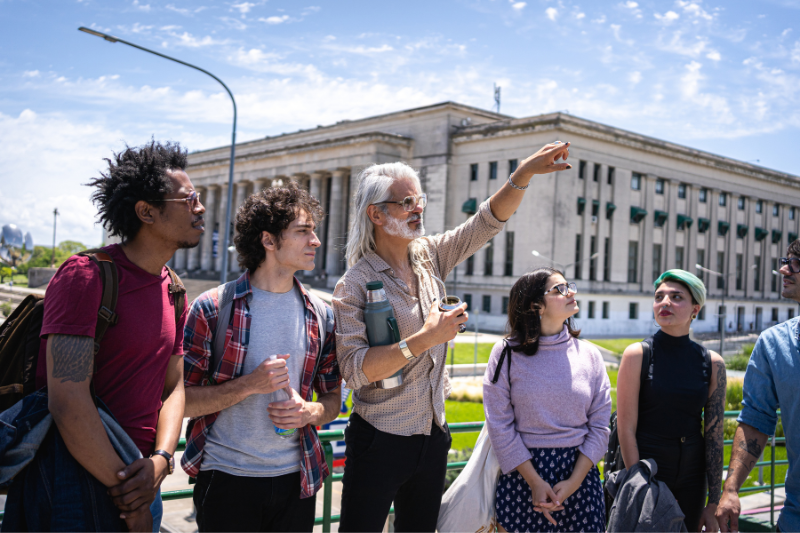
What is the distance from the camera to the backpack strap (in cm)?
324

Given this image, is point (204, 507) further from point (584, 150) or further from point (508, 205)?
point (584, 150)

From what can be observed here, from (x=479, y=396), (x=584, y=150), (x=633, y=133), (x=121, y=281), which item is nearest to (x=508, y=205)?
(x=121, y=281)

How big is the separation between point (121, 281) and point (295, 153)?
61545 millimetres

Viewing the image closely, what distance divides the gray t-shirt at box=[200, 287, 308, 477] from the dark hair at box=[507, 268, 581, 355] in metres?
1.50

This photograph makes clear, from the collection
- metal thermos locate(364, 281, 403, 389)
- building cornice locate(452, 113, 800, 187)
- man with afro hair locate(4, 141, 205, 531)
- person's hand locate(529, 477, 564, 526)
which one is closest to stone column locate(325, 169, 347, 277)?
building cornice locate(452, 113, 800, 187)

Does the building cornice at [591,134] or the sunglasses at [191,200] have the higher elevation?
Answer: the building cornice at [591,134]

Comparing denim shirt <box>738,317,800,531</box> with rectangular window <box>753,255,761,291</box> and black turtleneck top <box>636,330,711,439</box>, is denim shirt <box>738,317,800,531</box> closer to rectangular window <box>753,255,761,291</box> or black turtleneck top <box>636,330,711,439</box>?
black turtleneck top <box>636,330,711,439</box>

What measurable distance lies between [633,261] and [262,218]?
2267 inches

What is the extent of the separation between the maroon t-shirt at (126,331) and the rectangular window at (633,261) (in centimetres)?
5743

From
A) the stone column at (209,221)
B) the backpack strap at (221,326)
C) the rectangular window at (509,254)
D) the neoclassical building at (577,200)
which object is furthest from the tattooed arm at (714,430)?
the stone column at (209,221)

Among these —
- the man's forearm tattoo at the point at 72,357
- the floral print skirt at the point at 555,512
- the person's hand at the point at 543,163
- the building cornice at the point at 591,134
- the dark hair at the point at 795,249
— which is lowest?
the floral print skirt at the point at 555,512

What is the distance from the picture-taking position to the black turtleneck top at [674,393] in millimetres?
4113

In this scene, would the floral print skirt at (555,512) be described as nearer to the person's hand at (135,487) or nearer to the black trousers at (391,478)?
the black trousers at (391,478)

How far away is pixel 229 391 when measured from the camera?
3.11 metres
